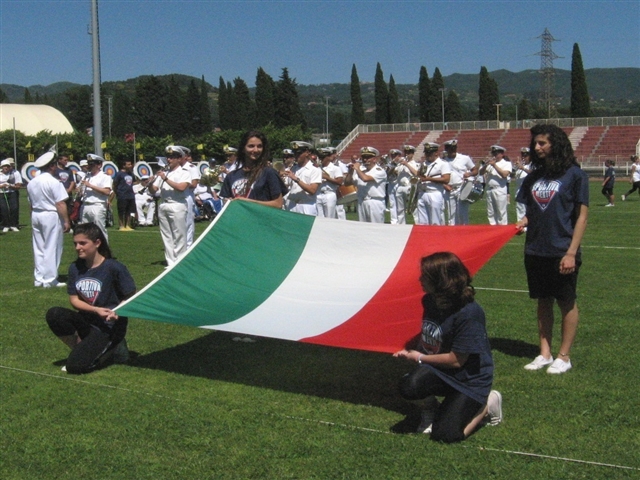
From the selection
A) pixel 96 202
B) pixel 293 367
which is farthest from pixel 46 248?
pixel 293 367

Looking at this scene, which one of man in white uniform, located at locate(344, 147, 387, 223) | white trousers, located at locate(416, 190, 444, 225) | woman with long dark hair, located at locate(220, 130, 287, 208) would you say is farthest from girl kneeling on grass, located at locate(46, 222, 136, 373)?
white trousers, located at locate(416, 190, 444, 225)

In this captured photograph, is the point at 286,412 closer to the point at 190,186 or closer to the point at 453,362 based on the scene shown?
the point at 453,362

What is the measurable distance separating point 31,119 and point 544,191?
357ft

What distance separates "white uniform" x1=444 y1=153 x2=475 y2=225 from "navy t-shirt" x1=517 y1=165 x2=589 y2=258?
9.75 meters

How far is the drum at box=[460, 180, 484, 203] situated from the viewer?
16562 millimetres

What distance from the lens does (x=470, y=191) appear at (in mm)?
16578

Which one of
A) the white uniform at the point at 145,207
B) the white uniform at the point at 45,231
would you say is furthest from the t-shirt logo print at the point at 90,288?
the white uniform at the point at 145,207

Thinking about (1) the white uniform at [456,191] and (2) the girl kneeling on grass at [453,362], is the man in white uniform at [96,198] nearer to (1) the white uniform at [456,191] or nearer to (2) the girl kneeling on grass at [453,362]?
(1) the white uniform at [456,191]

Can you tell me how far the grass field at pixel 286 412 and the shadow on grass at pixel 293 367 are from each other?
0.02 meters

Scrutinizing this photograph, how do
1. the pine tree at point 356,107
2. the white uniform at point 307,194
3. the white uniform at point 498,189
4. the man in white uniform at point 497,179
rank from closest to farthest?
the white uniform at point 307,194, the man in white uniform at point 497,179, the white uniform at point 498,189, the pine tree at point 356,107

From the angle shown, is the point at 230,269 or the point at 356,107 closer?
the point at 230,269

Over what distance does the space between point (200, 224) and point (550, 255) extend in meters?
16.8

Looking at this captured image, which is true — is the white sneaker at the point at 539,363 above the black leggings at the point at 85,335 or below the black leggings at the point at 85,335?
below

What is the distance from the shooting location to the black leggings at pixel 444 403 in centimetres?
500
